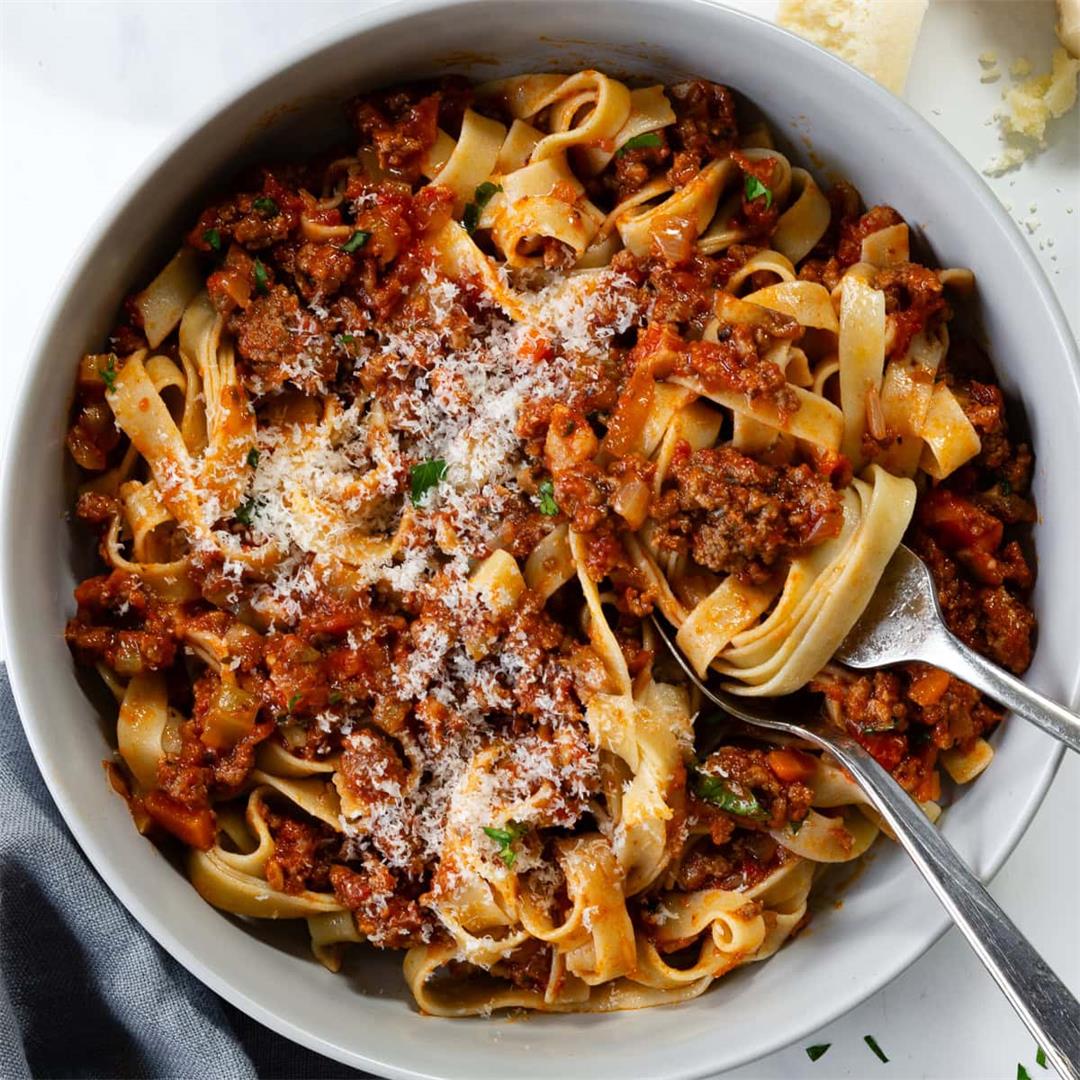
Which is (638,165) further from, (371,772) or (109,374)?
(371,772)

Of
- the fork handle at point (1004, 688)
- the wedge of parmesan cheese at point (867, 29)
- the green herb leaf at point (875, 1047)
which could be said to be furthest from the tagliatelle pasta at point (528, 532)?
the green herb leaf at point (875, 1047)

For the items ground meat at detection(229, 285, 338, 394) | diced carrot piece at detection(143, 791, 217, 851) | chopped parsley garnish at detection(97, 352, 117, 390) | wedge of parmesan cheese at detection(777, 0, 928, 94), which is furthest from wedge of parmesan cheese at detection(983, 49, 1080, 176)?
diced carrot piece at detection(143, 791, 217, 851)

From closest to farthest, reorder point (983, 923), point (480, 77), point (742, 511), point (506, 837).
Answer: point (983, 923) → point (742, 511) → point (506, 837) → point (480, 77)

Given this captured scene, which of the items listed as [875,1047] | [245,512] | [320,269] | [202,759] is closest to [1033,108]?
[320,269]

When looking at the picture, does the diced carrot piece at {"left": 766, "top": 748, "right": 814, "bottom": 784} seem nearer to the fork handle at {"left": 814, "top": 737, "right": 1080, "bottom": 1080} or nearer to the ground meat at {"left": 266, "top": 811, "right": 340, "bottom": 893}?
the fork handle at {"left": 814, "top": 737, "right": 1080, "bottom": 1080}

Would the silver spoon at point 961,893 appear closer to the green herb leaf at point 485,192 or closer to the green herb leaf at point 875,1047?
the green herb leaf at point 875,1047

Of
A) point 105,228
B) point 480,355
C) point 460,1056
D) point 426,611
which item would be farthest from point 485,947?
point 105,228

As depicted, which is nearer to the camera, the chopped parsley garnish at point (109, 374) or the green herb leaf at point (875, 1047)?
the chopped parsley garnish at point (109, 374)
